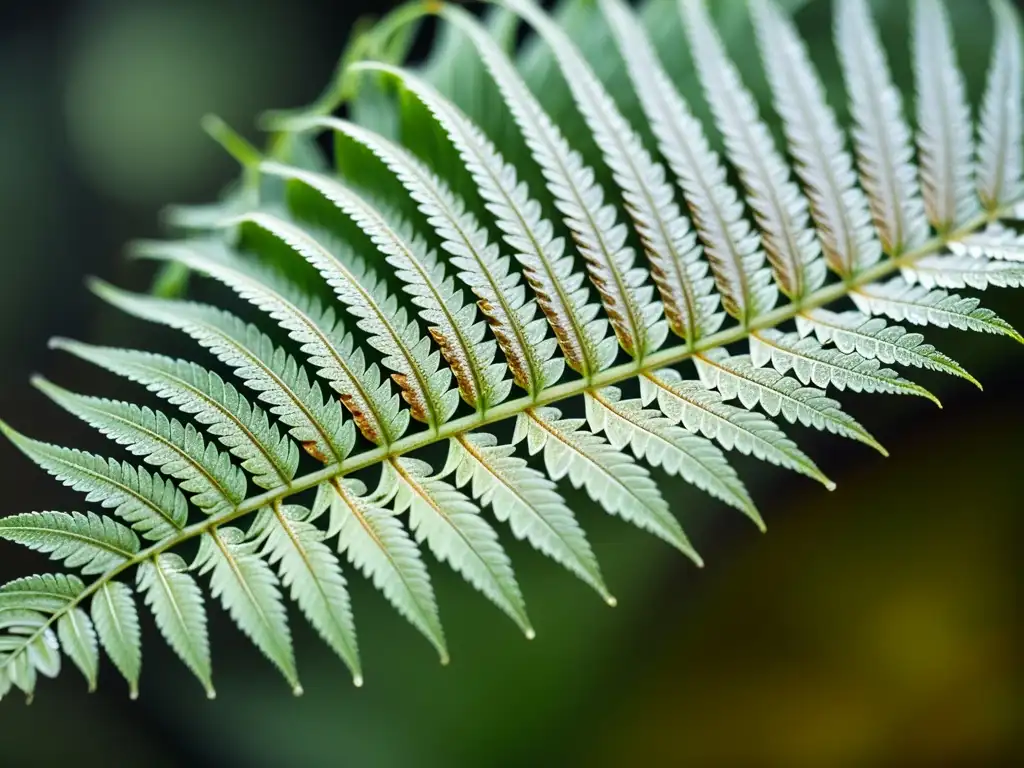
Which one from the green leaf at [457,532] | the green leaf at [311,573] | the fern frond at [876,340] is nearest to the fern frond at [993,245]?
the fern frond at [876,340]

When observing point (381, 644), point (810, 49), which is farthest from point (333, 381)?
point (810, 49)

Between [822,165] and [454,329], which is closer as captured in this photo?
[454,329]

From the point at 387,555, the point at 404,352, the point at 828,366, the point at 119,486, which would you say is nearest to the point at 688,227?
the point at 828,366

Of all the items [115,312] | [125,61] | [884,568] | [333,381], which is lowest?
[884,568]

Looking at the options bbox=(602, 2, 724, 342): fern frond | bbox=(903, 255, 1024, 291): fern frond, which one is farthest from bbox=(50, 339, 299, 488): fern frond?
bbox=(903, 255, 1024, 291): fern frond

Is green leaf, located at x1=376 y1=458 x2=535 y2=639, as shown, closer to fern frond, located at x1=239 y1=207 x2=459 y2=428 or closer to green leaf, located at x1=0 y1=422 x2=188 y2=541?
fern frond, located at x1=239 y1=207 x2=459 y2=428

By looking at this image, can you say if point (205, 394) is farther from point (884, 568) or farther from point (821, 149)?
point (884, 568)

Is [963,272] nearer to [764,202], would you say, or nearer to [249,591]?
[764,202]
